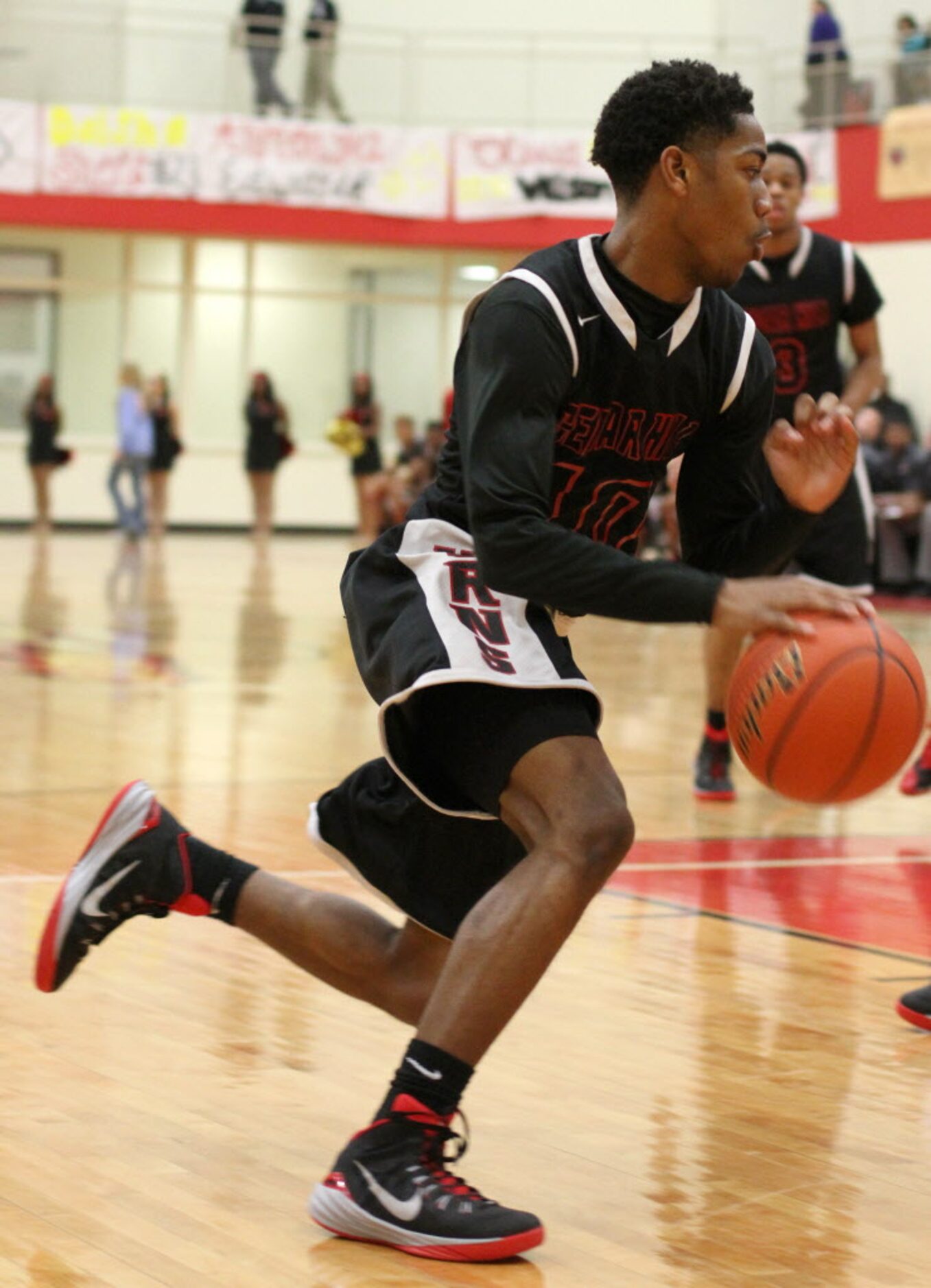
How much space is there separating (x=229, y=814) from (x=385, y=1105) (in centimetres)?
357

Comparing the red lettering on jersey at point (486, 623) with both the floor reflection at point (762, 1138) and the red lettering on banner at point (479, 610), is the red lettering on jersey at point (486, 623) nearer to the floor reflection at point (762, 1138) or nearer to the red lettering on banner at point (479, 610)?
the red lettering on banner at point (479, 610)

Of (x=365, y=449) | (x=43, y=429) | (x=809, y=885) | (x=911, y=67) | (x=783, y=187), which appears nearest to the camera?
(x=809, y=885)

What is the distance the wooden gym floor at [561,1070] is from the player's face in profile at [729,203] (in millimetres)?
1446

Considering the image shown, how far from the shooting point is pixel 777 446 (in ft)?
11.0

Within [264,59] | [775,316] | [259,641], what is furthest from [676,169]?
[264,59]

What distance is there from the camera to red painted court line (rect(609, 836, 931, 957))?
531cm

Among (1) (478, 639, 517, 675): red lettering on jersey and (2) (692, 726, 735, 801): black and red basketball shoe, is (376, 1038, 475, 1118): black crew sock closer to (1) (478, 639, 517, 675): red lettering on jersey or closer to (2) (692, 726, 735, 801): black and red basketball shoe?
(1) (478, 639, 517, 675): red lettering on jersey

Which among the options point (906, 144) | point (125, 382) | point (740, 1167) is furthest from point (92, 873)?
point (125, 382)

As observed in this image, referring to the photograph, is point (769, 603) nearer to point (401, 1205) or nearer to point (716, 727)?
point (401, 1205)

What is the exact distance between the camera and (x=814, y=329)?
22.2 ft

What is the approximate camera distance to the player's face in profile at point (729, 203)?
10.5 feet

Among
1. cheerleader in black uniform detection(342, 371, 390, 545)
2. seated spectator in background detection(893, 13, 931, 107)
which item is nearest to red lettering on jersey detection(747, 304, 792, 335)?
seated spectator in background detection(893, 13, 931, 107)

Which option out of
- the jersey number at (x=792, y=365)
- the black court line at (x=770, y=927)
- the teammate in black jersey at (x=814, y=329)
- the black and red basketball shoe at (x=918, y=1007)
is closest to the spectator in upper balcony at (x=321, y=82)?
the teammate in black jersey at (x=814, y=329)

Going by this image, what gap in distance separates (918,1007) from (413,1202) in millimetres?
1658
